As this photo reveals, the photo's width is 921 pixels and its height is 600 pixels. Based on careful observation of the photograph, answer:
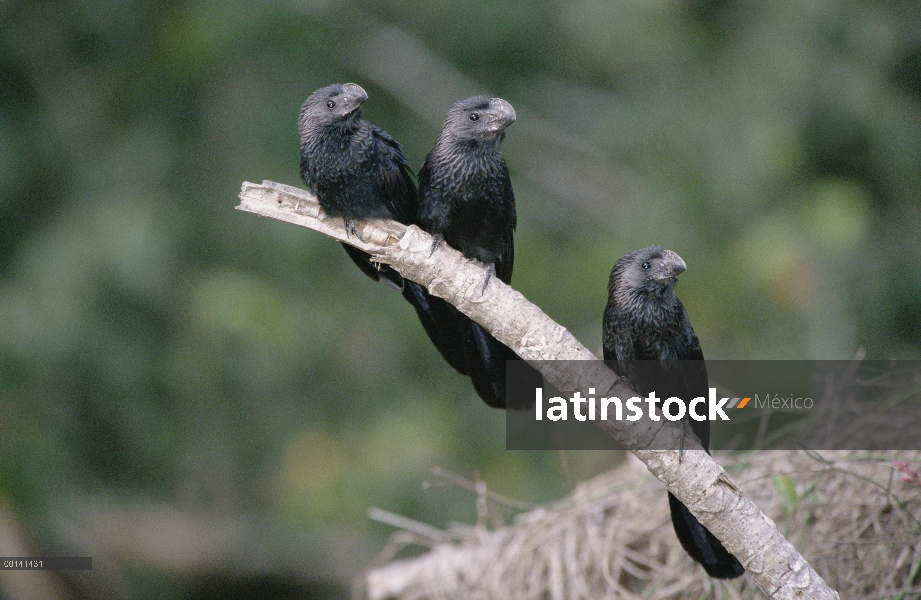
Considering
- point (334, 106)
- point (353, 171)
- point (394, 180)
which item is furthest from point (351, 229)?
point (334, 106)

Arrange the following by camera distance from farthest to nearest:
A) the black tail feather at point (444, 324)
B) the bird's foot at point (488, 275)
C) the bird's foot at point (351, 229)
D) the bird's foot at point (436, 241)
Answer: the black tail feather at point (444, 324) → the bird's foot at point (351, 229) → the bird's foot at point (436, 241) → the bird's foot at point (488, 275)

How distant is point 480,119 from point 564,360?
2.98ft

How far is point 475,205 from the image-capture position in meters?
3.04

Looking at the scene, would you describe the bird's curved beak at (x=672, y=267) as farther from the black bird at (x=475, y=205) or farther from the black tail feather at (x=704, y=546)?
the black tail feather at (x=704, y=546)

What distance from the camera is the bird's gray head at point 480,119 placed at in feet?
9.98

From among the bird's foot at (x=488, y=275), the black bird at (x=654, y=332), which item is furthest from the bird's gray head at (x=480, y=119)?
the black bird at (x=654, y=332)

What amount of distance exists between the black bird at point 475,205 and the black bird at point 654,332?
0.37 meters

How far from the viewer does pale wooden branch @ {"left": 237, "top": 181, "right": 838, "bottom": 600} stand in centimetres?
244

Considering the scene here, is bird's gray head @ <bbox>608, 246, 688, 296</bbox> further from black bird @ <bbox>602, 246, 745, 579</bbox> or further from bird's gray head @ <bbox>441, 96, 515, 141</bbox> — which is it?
bird's gray head @ <bbox>441, 96, 515, 141</bbox>

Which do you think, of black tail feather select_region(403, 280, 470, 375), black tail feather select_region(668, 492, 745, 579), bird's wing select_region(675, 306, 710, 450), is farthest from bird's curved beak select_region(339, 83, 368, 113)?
black tail feather select_region(668, 492, 745, 579)

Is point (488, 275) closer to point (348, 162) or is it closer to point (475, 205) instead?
point (475, 205)

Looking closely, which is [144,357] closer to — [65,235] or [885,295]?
[65,235]

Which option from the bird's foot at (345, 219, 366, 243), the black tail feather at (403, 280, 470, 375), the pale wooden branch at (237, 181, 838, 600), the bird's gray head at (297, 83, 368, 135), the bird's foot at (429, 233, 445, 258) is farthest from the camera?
the black tail feather at (403, 280, 470, 375)

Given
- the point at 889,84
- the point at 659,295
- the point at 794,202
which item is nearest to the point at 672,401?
the point at 659,295
